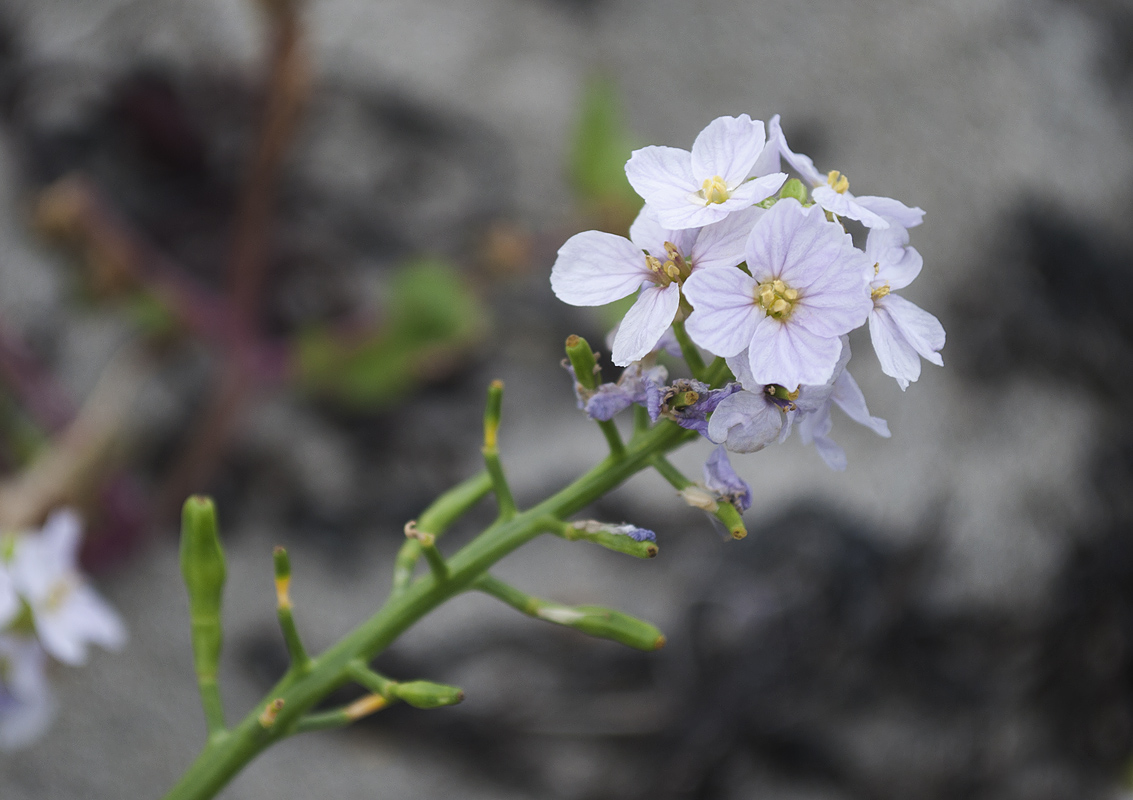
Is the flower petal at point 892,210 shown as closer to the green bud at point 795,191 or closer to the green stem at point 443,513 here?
the green bud at point 795,191

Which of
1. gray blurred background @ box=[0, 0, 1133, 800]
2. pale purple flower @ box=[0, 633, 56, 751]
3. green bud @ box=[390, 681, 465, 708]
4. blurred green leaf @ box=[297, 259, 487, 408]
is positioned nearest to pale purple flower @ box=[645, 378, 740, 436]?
green bud @ box=[390, 681, 465, 708]

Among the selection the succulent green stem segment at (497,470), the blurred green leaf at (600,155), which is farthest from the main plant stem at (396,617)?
the blurred green leaf at (600,155)

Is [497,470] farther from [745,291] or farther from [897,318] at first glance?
[897,318]

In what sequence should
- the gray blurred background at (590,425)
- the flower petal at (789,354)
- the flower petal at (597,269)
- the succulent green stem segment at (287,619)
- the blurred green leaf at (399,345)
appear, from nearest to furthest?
the flower petal at (789,354) < the flower petal at (597,269) < the succulent green stem segment at (287,619) < the gray blurred background at (590,425) < the blurred green leaf at (399,345)

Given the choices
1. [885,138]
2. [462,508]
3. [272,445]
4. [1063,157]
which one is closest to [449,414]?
[272,445]

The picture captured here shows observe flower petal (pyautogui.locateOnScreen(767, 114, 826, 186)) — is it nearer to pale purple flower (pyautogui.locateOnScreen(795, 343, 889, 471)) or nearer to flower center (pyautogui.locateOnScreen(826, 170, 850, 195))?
flower center (pyautogui.locateOnScreen(826, 170, 850, 195))

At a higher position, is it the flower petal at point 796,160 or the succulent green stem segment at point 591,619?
the flower petal at point 796,160

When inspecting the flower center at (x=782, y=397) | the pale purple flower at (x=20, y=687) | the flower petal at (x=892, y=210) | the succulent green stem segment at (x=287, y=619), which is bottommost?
the pale purple flower at (x=20, y=687)
